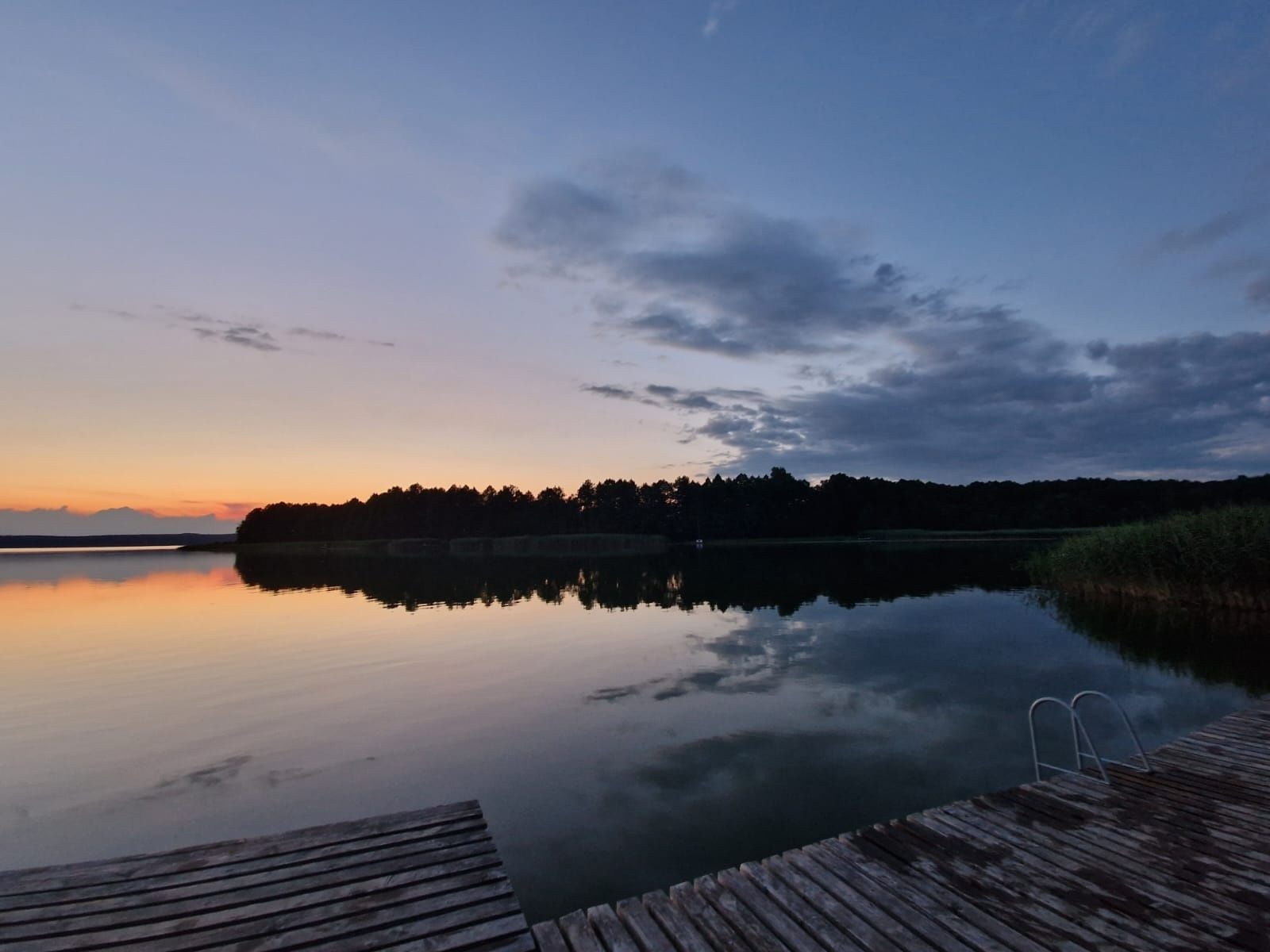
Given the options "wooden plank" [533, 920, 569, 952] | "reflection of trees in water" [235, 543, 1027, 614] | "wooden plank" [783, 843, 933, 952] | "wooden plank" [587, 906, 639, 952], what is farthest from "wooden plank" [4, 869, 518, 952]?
"reflection of trees in water" [235, 543, 1027, 614]

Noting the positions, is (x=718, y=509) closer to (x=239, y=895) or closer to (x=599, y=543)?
(x=599, y=543)

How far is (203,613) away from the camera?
29.3 metres

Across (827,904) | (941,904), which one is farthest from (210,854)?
(941,904)

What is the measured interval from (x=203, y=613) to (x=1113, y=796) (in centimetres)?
3313

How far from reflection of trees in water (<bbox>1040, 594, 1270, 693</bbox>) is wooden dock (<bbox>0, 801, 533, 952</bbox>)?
1617 cm

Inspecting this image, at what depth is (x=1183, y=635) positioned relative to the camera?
758 inches

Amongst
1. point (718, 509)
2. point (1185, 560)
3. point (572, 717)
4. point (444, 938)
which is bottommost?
point (572, 717)

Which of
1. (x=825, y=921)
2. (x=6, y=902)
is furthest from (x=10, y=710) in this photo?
(x=825, y=921)

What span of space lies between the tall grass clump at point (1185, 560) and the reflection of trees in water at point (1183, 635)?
0.63m

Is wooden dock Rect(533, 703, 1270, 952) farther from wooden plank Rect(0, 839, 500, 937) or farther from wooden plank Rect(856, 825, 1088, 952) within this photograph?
wooden plank Rect(0, 839, 500, 937)

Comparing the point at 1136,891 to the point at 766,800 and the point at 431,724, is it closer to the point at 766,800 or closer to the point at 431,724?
the point at 766,800

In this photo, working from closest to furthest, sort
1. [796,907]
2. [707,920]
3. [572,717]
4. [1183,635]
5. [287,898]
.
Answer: [707,920]
[796,907]
[287,898]
[572,717]
[1183,635]

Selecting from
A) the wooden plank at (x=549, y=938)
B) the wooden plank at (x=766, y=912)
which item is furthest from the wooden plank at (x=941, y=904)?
the wooden plank at (x=549, y=938)

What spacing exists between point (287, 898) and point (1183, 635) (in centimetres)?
2352
